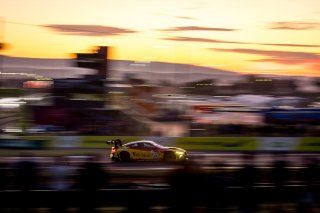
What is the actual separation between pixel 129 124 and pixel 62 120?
3503 millimetres

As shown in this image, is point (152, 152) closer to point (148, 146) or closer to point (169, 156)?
point (148, 146)

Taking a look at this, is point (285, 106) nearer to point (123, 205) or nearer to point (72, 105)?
point (72, 105)

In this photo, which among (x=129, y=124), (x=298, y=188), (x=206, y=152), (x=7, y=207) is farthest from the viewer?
(x=129, y=124)

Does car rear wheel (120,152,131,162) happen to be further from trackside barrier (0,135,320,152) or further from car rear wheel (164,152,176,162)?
trackside barrier (0,135,320,152)

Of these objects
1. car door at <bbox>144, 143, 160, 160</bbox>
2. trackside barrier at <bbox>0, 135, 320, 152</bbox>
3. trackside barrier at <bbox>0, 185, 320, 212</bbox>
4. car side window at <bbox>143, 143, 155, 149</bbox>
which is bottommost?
trackside barrier at <bbox>0, 135, 320, 152</bbox>

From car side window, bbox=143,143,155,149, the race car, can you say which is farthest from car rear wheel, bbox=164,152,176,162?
car side window, bbox=143,143,155,149

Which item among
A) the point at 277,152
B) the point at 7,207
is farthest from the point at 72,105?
the point at 7,207

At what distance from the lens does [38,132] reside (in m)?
23.7

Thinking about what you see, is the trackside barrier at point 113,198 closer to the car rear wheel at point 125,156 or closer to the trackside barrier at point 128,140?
the car rear wheel at point 125,156

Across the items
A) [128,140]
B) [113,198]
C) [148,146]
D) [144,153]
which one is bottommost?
[128,140]

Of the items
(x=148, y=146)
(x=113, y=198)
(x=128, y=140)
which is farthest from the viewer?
(x=128, y=140)

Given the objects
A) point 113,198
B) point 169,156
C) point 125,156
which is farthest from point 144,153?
point 113,198

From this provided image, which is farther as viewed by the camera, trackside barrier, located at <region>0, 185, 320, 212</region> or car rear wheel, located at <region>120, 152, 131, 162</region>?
car rear wheel, located at <region>120, 152, 131, 162</region>

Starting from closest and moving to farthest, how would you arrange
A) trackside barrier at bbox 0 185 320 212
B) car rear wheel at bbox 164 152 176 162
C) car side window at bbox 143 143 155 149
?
trackside barrier at bbox 0 185 320 212 → car rear wheel at bbox 164 152 176 162 → car side window at bbox 143 143 155 149
